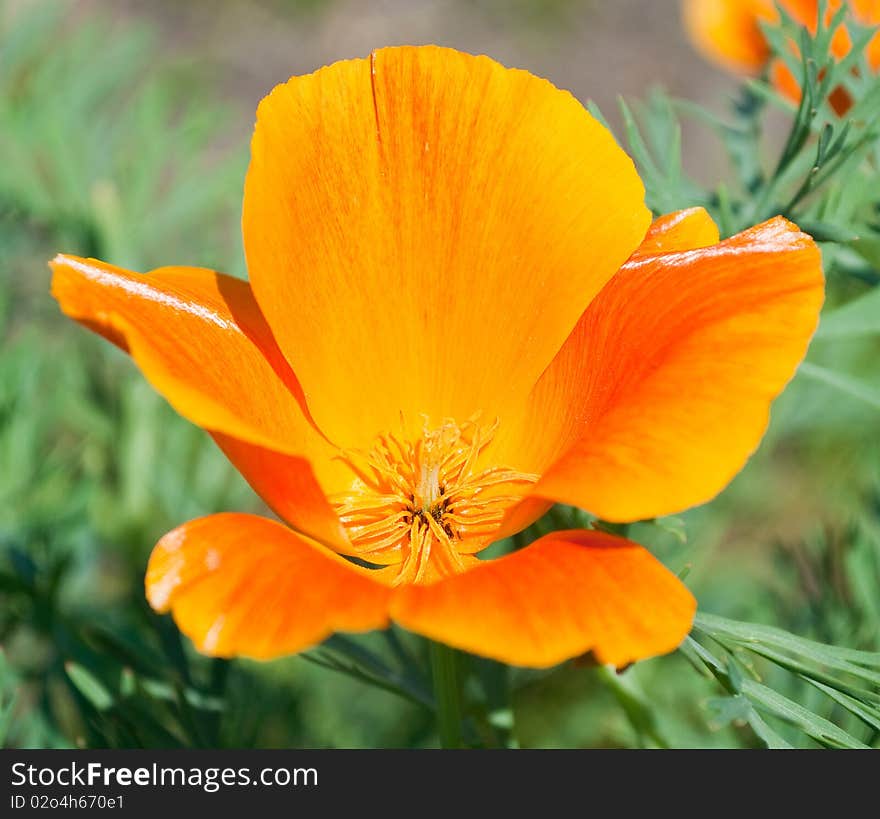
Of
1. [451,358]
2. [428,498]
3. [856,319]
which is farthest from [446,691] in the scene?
[856,319]

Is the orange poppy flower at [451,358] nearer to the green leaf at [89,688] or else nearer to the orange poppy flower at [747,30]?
the green leaf at [89,688]

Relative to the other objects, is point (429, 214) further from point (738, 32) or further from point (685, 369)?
point (738, 32)

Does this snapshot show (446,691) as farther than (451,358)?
No

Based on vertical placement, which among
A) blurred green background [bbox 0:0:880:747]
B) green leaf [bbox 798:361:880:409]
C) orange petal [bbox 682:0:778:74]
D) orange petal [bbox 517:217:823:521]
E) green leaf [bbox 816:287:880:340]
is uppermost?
orange petal [bbox 682:0:778:74]

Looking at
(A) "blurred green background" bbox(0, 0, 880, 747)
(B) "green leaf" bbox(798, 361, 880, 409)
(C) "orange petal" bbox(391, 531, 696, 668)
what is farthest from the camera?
(A) "blurred green background" bbox(0, 0, 880, 747)

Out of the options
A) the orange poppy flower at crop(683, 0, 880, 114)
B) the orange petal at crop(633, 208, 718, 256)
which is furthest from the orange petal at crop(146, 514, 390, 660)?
the orange poppy flower at crop(683, 0, 880, 114)

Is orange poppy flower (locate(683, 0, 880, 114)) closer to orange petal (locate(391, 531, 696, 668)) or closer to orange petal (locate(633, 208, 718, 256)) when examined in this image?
orange petal (locate(633, 208, 718, 256))

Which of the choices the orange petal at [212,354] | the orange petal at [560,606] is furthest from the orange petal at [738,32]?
the orange petal at [560,606]

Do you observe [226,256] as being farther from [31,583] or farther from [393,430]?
[393,430]
